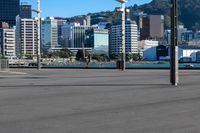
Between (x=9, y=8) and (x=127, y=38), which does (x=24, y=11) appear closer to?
(x=9, y=8)

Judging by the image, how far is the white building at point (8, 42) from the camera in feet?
487

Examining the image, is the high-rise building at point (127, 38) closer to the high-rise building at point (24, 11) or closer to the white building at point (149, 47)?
the white building at point (149, 47)

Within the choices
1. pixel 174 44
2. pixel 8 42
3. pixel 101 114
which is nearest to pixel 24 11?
pixel 8 42

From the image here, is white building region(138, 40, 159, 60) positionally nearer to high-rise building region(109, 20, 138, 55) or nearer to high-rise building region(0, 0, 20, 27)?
high-rise building region(109, 20, 138, 55)

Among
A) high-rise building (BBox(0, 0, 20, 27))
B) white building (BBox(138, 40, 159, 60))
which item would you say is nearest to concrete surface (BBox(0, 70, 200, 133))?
high-rise building (BBox(0, 0, 20, 27))

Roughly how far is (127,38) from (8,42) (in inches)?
1657

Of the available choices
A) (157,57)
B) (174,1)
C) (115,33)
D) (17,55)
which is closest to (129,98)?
(174,1)

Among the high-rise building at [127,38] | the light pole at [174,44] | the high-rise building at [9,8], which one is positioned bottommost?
the light pole at [174,44]

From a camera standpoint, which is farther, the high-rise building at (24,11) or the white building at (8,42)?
the white building at (8,42)

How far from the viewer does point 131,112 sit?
13.1 meters

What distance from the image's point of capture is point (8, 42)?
167125 millimetres

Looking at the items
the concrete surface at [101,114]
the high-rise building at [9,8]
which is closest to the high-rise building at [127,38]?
the high-rise building at [9,8]

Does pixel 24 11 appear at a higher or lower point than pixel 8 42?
higher

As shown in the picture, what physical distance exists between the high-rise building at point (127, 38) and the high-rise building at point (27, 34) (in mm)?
23458
